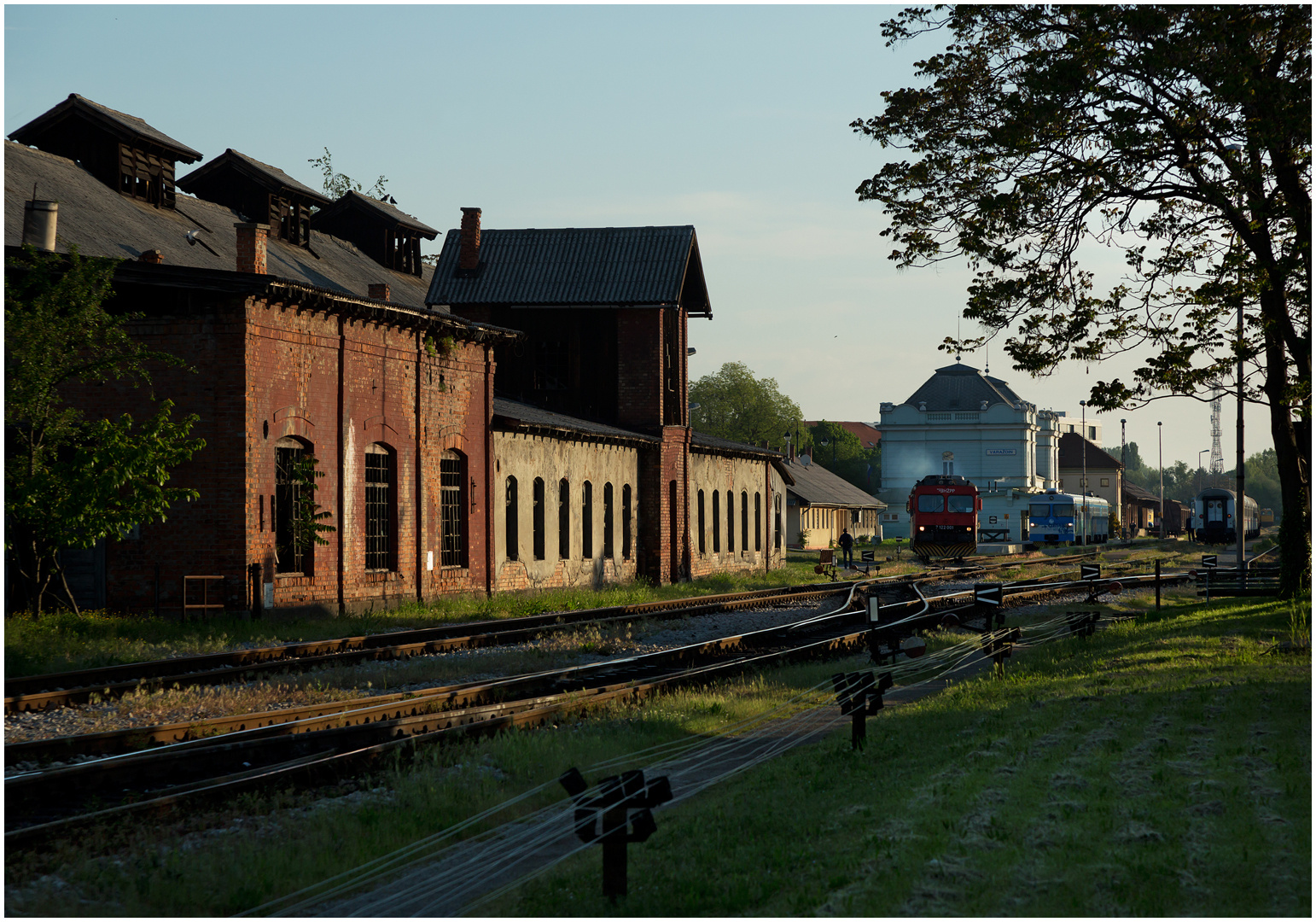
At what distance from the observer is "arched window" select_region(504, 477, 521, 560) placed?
99.2 feet

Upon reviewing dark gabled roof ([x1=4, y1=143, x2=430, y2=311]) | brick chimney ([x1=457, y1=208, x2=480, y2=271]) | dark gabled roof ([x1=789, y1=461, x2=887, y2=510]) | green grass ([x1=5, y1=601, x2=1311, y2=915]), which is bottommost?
green grass ([x1=5, y1=601, x2=1311, y2=915])

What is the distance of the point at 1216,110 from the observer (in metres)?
16.1

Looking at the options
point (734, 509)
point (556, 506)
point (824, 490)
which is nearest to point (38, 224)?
point (556, 506)

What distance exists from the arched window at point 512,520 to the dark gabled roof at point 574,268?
787 centimetres

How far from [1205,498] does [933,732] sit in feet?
224

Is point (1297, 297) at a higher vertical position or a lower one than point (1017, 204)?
lower

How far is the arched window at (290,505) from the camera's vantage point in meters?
22.8

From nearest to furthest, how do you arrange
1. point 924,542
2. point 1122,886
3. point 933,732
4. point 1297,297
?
1. point 1122,886
2. point 933,732
3. point 1297,297
4. point 924,542

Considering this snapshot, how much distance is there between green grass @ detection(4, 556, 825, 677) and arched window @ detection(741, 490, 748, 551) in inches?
652

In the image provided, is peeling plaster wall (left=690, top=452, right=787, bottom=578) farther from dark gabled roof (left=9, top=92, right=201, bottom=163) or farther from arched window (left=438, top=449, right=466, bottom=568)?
dark gabled roof (left=9, top=92, right=201, bottom=163)

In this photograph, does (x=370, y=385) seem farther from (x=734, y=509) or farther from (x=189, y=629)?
(x=734, y=509)

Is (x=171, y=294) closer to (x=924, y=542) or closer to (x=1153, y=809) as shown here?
(x=1153, y=809)

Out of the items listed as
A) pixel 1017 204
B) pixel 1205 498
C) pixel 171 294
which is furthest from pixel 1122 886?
pixel 1205 498

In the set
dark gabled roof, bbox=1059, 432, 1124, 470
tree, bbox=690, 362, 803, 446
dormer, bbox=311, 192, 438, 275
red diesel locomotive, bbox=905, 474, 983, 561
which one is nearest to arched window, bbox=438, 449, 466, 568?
dormer, bbox=311, 192, 438, 275
